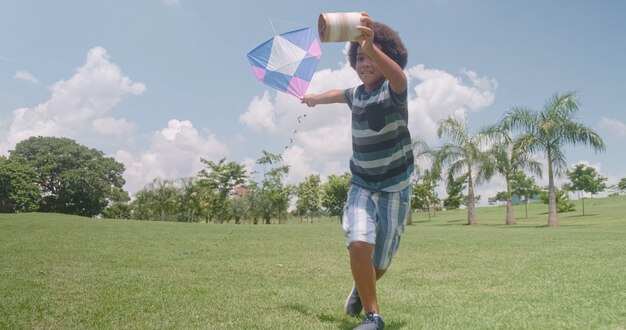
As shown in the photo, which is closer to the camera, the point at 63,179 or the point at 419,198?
the point at 419,198

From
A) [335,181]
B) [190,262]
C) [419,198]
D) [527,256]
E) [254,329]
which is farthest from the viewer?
[335,181]

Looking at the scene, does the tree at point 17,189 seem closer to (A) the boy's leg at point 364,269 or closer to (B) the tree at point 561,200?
(B) the tree at point 561,200

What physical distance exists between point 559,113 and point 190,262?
25.3m

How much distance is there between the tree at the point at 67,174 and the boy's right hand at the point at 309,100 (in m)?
53.1

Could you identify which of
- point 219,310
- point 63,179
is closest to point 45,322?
point 219,310

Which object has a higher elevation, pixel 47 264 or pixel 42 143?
pixel 42 143

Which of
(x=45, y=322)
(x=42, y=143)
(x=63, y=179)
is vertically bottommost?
(x=45, y=322)

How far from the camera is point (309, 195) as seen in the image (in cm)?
5984

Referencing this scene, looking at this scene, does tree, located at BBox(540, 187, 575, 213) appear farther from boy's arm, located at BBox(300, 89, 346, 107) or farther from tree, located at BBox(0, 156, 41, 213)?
tree, located at BBox(0, 156, 41, 213)

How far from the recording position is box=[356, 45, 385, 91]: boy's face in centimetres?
378

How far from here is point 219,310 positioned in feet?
13.1

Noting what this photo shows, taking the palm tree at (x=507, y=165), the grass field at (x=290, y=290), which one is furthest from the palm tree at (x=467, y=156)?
the grass field at (x=290, y=290)

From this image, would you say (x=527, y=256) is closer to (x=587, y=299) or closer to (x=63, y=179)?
(x=587, y=299)

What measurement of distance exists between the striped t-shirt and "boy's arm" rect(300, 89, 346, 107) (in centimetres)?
43
